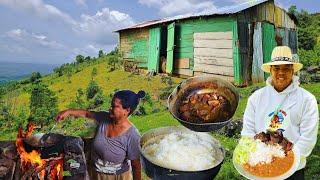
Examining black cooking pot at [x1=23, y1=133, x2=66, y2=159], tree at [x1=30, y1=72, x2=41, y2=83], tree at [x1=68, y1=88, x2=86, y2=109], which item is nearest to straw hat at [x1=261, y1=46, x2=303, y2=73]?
black cooking pot at [x1=23, y1=133, x2=66, y2=159]

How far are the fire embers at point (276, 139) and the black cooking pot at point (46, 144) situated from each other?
148 cm

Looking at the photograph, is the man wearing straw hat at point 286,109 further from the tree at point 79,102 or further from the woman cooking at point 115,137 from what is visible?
the tree at point 79,102

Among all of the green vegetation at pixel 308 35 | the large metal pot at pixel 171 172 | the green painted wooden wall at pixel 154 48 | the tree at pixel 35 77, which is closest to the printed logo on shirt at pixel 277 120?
the large metal pot at pixel 171 172

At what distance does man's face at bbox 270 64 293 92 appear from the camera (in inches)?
114

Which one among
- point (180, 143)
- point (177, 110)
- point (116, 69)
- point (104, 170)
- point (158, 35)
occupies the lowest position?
point (104, 170)

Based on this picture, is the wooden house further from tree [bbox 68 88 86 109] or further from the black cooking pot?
the black cooking pot

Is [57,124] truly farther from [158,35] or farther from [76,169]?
[158,35]

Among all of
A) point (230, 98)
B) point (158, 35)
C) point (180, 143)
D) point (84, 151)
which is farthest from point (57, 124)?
point (158, 35)

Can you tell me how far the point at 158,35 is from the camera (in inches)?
220

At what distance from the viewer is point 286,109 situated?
9.42 feet

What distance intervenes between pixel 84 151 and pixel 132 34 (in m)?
2.54

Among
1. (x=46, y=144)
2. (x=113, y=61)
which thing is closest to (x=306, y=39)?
(x=113, y=61)

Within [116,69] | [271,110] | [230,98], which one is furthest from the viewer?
[116,69]

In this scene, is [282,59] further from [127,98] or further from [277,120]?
[127,98]
